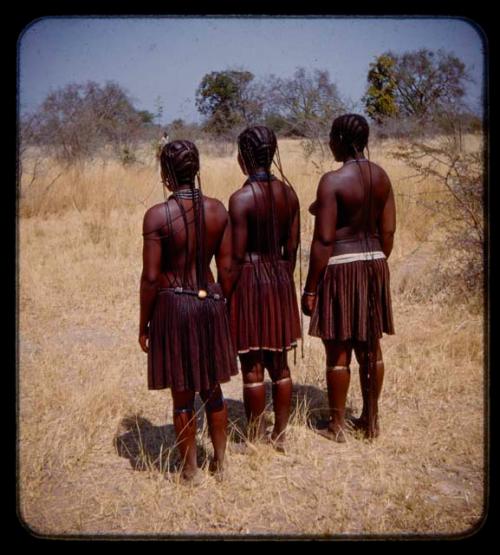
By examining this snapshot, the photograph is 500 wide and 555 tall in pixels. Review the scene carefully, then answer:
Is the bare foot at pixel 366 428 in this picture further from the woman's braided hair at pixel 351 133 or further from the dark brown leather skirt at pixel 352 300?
the woman's braided hair at pixel 351 133

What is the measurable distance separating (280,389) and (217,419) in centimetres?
49

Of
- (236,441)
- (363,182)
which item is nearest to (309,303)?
(363,182)

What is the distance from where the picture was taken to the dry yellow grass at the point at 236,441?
3.20 metres

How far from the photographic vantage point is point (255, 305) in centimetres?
357

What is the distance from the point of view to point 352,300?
146 inches

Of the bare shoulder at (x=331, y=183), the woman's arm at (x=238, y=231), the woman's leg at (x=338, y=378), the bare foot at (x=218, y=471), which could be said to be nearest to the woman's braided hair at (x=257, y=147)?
the woman's arm at (x=238, y=231)

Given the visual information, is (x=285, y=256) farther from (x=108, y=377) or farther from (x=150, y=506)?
(x=108, y=377)

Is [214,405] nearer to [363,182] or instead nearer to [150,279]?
[150,279]

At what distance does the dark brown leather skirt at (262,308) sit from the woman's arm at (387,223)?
2.08 ft

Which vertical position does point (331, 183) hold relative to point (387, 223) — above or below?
above

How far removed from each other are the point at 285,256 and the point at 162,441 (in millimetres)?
1402

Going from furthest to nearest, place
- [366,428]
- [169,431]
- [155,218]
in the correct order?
[169,431] → [366,428] → [155,218]
